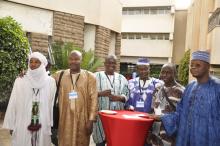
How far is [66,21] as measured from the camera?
39.8 feet

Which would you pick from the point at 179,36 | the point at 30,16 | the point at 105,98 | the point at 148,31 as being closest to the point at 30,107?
the point at 105,98

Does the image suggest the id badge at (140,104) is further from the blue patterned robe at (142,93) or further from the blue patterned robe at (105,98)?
the blue patterned robe at (105,98)

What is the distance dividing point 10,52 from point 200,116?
616 cm

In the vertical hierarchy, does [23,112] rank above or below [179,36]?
below

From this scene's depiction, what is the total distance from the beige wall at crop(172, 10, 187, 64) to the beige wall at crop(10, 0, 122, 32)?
678 inches

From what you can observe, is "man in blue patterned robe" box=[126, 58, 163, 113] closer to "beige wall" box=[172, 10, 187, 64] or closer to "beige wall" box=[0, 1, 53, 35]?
"beige wall" box=[0, 1, 53, 35]

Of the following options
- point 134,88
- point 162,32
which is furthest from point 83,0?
point 162,32

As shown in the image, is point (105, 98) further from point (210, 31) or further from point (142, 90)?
point (210, 31)

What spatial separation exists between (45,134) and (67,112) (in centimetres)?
43

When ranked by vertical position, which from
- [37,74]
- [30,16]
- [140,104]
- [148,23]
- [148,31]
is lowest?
[140,104]

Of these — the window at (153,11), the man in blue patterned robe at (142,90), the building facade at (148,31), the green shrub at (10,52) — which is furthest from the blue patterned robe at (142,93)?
the window at (153,11)

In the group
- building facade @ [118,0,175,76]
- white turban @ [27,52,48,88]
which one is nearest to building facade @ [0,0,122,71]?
white turban @ [27,52,48,88]

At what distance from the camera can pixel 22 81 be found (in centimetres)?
478

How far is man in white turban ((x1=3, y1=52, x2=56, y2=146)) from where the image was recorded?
4.71m
